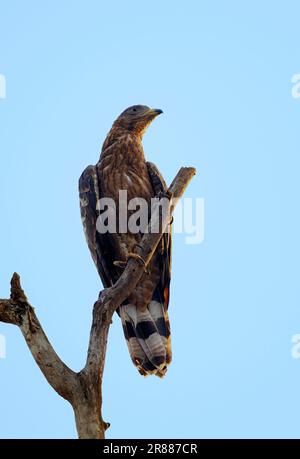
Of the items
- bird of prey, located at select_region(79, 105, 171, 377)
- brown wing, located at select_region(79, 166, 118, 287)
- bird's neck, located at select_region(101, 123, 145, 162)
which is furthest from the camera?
bird's neck, located at select_region(101, 123, 145, 162)

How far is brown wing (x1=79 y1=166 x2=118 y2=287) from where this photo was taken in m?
Answer: 8.12

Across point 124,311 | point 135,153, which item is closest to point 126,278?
point 124,311

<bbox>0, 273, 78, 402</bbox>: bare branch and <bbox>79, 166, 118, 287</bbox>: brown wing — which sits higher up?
<bbox>79, 166, 118, 287</bbox>: brown wing

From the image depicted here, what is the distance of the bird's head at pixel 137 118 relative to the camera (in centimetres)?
889

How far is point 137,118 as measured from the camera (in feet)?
29.3

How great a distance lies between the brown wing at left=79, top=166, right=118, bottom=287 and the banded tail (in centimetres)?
39

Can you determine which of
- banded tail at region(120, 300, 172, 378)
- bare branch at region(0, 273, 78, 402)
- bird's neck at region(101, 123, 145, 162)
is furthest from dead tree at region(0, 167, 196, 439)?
bird's neck at region(101, 123, 145, 162)

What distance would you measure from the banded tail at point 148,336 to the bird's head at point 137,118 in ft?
6.44

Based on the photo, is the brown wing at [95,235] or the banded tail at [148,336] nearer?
the banded tail at [148,336]

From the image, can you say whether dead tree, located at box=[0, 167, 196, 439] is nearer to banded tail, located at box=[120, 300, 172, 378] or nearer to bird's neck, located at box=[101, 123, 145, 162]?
banded tail, located at box=[120, 300, 172, 378]

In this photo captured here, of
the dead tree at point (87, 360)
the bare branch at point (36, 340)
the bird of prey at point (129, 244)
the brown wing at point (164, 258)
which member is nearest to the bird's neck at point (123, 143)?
the bird of prey at point (129, 244)

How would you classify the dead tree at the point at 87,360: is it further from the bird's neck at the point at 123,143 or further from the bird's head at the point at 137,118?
the bird's head at the point at 137,118
